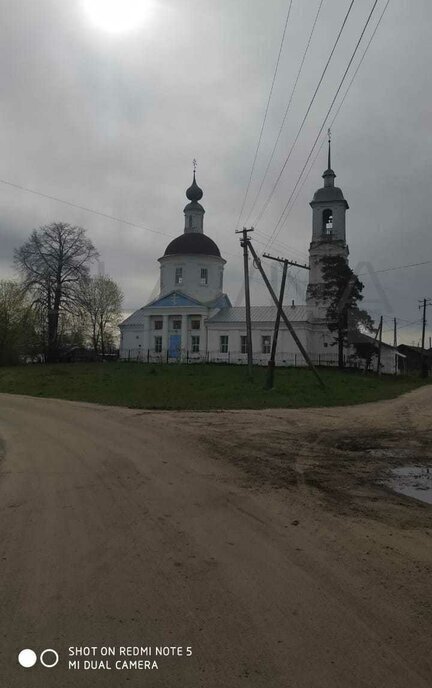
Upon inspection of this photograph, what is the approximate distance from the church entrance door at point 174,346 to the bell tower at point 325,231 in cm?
1416

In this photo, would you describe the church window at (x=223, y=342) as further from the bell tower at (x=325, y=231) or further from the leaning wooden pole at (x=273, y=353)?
the leaning wooden pole at (x=273, y=353)

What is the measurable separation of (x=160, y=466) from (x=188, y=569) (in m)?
4.66

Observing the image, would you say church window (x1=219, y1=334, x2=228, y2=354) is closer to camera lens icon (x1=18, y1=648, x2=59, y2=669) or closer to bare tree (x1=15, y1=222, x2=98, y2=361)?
bare tree (x1=15, y1=222, x2=98, y2=361)

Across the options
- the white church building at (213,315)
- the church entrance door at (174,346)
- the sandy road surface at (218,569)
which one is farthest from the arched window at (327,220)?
the sandy road surface at (218,569)

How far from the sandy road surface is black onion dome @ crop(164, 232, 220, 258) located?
53.2 m

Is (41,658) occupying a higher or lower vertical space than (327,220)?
lower

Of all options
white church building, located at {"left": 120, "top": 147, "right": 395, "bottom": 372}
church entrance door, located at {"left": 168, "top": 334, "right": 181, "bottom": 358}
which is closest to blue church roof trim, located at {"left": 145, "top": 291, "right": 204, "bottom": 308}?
white church building, located at {"left": 120, "top": 147, "right": 395, "bottom": 372}

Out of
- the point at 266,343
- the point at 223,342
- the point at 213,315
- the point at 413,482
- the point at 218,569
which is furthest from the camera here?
the point at 213,315

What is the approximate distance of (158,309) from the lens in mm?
59750

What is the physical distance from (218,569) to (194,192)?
6508cm

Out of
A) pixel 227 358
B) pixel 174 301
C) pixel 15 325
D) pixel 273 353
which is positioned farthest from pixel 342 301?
pixel 15 325

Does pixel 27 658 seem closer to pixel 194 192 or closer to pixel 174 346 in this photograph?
pixel 174 346

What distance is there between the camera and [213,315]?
5956 cm

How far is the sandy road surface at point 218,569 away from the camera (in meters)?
3.37
